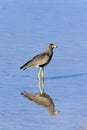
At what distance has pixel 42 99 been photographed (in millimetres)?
10359

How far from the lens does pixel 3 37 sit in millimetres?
15555

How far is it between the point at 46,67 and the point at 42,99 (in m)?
2.28

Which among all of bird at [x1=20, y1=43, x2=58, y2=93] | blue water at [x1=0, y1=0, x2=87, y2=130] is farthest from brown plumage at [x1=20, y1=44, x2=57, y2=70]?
blue water at [x1=0, y1=0, x2=87, y2=130]

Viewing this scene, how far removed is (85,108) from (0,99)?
124cm

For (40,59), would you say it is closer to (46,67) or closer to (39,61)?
(39,61)

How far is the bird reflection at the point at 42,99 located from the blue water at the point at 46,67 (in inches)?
3.1

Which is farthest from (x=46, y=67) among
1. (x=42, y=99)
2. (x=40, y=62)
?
(x=42, y=99)

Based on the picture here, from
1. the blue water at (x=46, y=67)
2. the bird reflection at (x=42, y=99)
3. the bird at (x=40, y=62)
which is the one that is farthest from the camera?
the bird at (x=40, y=62)

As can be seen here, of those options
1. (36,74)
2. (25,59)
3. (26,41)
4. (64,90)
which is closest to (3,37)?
(26,41)

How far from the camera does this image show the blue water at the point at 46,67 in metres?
9.22

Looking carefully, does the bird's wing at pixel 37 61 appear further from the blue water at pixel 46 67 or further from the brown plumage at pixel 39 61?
the blue water at pixel 46 67

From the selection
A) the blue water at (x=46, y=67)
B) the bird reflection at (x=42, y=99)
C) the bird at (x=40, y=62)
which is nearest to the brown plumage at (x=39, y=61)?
the bird at (x=40, y=62)

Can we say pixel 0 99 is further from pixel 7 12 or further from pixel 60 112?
pixel 7 12

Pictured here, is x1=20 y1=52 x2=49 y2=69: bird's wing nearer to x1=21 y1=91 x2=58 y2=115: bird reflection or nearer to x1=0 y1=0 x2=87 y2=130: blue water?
x1=0 y1=0 x2=87 y2=130: blue water
